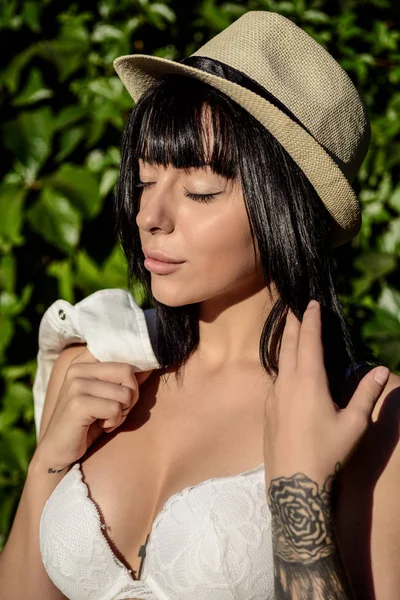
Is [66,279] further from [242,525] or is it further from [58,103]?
[242,525]

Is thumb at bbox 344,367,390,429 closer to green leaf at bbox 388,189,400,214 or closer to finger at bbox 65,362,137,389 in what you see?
finger at bbox 65,362,137,389

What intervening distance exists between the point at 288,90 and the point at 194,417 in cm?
82

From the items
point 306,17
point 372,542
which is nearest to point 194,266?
point 372,542

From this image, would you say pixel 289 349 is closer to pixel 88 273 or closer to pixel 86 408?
pixel 86 408

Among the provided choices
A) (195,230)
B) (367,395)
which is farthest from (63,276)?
(367,395)

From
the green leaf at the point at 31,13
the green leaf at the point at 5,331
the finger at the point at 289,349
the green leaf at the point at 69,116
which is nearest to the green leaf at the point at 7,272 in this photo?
the green leaf at the point at 5,331

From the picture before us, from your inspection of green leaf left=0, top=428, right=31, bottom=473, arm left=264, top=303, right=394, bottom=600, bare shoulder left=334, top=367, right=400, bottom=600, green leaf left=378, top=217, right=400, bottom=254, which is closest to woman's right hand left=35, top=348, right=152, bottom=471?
arm left=264, top=303, right=394, bottom=600

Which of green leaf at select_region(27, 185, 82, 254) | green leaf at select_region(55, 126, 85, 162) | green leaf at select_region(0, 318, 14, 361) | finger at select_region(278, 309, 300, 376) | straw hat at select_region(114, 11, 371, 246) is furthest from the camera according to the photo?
green leaf at select_region(0, 318, 14, 361)

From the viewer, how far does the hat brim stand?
1.69 m

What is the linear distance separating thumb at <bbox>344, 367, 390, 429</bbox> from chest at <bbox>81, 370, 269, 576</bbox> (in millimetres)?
334

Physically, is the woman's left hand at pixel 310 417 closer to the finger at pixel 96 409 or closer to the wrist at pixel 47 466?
the finger at pixel 96 409

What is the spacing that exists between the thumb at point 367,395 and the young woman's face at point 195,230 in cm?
42

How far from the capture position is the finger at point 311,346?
157cm

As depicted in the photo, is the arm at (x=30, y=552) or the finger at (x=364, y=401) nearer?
the finger at (x=364, y=401)
